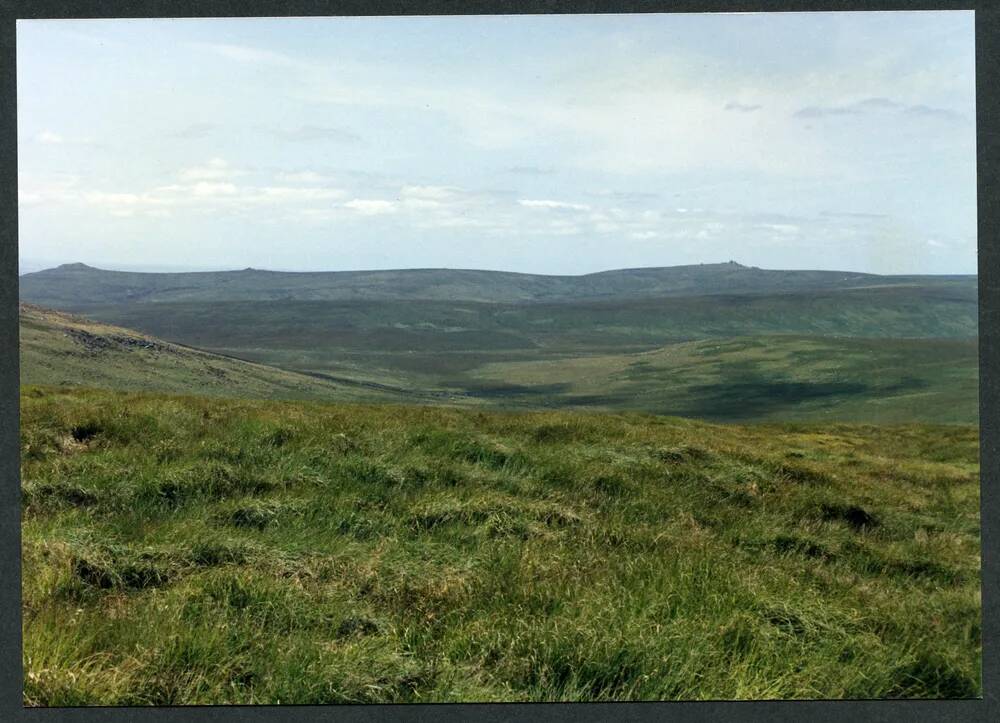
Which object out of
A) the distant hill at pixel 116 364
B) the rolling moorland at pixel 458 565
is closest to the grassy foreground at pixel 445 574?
the rolling moorland at pixel 458 565

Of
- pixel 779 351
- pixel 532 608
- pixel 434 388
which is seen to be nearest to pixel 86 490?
pixel 532 608

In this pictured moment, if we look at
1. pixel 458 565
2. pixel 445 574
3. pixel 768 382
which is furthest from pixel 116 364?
pixel 768 382

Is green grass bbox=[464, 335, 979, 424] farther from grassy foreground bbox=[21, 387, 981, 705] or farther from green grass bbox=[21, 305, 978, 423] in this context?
grassy foreground bbox=[21, 387, 981, 705]

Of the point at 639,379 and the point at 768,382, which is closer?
the point at 768,382

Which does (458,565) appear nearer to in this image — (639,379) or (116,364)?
(116,364)

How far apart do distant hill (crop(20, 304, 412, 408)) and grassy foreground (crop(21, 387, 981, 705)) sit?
46.1 meters

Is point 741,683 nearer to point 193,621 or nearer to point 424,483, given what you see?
point 193,621

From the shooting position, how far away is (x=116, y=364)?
70625 millimetres

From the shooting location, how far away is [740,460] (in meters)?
12.6

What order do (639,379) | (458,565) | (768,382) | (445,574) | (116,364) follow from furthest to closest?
(639,379) → (768,382) → (116,364) → (458,565) → (445,574)

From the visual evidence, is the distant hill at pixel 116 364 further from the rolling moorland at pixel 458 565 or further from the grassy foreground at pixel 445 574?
the grassy foreground at pixel 445 574

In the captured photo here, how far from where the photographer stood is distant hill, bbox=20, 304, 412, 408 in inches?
2311

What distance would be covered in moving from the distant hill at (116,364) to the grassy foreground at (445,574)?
4606 centimetres

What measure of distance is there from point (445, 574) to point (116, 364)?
73210 millimetres
